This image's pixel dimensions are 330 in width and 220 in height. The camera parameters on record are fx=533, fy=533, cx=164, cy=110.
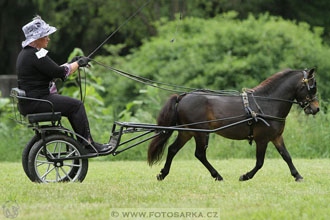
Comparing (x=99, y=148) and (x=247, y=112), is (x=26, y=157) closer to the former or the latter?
(x=99, y=148)

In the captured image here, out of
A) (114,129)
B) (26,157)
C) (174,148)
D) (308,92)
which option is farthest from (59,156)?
(308,92)

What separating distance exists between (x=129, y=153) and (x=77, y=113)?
17.8 ft

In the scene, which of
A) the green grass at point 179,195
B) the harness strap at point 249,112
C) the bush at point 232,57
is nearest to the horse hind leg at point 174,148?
the green grass at point 179,195

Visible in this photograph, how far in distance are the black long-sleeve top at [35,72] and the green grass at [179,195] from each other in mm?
1257

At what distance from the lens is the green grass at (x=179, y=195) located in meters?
5.53

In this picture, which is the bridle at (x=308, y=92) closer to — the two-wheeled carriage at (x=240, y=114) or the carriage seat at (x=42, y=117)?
the two-wheeled carriage at (x=240, y=114)

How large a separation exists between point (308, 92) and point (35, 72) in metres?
3.99

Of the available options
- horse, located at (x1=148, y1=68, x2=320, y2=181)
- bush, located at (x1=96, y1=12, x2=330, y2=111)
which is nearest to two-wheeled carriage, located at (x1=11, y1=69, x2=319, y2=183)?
horse, located at (x1=148, y1=68, x2=320, y2=181)

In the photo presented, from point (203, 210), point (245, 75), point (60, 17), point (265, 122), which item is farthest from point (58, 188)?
point (60, 17)

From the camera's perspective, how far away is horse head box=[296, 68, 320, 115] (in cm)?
798

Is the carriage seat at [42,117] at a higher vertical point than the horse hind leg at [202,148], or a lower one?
higher

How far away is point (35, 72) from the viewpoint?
22.7 feet

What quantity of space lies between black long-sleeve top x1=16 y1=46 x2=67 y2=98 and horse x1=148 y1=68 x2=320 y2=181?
194 cm

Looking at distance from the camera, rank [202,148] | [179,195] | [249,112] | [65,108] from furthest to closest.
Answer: [202,148] → [249,112] → [65,108] → [179,195]
